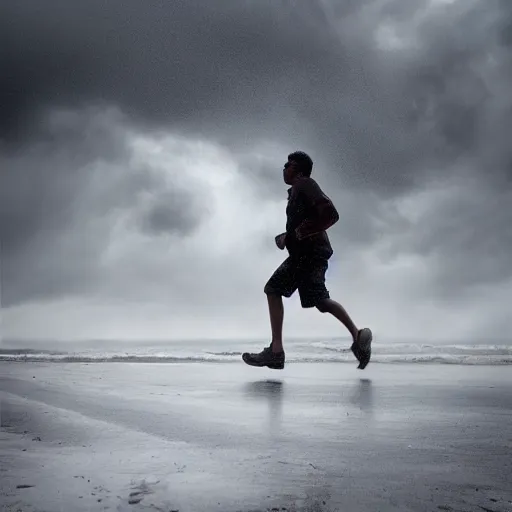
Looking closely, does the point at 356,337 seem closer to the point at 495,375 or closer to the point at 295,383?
the point at 295,383

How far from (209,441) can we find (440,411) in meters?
1.61

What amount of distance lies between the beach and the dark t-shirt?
1.75m

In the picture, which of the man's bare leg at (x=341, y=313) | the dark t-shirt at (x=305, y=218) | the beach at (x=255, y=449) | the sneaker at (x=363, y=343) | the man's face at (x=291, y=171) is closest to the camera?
the beach at (x=255, y=449)

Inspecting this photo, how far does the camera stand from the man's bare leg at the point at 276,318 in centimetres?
582

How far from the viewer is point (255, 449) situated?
224cm

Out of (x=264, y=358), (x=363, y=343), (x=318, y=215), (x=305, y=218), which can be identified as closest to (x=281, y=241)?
(x=305, y=218)

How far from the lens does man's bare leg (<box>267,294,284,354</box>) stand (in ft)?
19.1

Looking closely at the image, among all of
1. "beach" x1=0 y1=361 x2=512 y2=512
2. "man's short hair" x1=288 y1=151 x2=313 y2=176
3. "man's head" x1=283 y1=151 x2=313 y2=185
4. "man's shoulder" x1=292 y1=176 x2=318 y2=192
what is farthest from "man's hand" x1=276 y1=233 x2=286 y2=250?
"beach" x1=0 y1=361 x2=512 y2=512

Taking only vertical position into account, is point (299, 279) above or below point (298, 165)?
below

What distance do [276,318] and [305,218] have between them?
1.05m

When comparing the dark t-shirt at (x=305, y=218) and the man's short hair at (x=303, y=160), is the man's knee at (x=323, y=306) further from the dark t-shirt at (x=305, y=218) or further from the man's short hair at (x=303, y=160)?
the man's short hair at (x=303, y=160)

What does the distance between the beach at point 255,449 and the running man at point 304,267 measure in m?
1.26

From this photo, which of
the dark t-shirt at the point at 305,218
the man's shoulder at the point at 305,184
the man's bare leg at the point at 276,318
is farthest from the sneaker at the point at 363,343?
the man's shoulder at the point at 305,184

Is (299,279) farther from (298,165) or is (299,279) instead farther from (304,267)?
(298,165)
